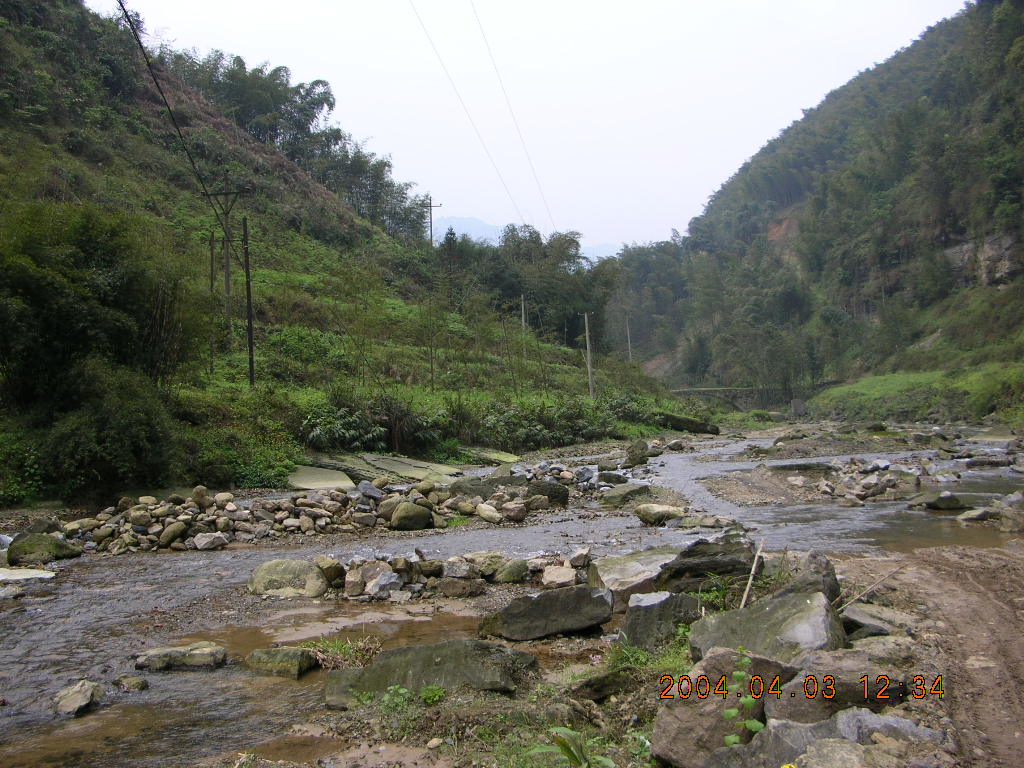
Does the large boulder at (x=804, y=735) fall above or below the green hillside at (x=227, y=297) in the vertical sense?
below

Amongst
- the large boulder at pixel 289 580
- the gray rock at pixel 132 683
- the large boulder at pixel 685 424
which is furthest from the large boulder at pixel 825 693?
the large boulder at pixel 685 424

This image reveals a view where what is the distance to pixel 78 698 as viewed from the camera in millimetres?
4566

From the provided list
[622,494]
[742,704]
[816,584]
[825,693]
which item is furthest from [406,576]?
[622,494]

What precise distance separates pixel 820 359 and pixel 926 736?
68.7 meters

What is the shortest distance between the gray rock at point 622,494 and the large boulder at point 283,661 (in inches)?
352

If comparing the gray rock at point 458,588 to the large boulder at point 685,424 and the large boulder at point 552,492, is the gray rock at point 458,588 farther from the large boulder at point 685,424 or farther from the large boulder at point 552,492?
the large boulder at point 685,424

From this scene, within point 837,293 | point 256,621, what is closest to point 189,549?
point 256,621

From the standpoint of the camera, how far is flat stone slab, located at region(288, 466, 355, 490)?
15.4m

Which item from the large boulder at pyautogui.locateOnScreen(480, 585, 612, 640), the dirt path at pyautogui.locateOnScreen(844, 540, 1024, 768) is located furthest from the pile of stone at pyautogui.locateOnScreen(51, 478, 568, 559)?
the dirt path at pyautogui.locateOnScreen(844, 540, 1024, 768)

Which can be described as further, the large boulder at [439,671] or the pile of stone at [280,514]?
the pile of stone at [280,514]

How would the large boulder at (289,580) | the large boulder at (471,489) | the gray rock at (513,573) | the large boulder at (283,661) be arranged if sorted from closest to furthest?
the large boulder at (283,661) < the large boulder at (289,580) < the gray rock at (513,573) < the large boulder at (471,489)

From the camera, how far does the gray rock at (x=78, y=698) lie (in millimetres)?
4488

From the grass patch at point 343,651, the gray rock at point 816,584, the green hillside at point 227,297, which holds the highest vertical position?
the green hillside at point 227,297

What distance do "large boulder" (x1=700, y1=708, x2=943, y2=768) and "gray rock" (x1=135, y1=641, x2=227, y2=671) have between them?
3836 millimetres
